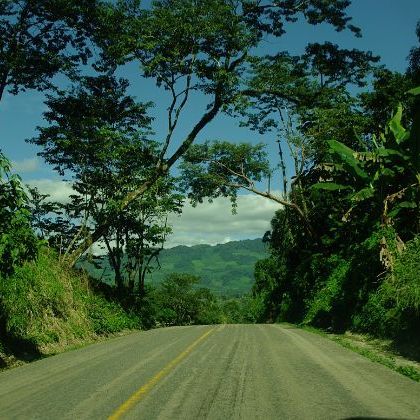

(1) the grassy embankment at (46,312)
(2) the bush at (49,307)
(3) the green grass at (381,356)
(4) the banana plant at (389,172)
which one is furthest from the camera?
(4) the banana plant at (389,172)

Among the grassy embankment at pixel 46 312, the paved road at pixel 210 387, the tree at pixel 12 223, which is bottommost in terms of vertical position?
the paved road at pixel 210 387

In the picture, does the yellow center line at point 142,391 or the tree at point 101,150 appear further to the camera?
the tree at point 101,150

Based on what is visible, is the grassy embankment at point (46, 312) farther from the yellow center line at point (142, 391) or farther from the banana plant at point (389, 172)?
the banana plant at point (389, 172)

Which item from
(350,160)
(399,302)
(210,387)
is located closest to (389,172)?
(350,160)

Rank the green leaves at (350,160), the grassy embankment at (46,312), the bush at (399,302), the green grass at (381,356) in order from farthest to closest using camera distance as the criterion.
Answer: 1. the green leaves at (350,160)
2. the grassy embankment at (46,312)
3. the bush at (399,302)
4. the green grass at (381,356)

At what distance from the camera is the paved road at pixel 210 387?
669 cm

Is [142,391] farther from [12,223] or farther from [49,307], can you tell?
[49,307]

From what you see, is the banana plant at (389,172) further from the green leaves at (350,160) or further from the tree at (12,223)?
Answer: the tree at (12,223)

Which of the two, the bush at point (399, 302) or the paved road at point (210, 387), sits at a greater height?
the bush at point (399, 302)

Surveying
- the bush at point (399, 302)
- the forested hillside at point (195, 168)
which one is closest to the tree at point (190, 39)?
the forested hillside at point (195, 168)

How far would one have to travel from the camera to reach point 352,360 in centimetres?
1184

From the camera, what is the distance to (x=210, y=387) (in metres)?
8.27

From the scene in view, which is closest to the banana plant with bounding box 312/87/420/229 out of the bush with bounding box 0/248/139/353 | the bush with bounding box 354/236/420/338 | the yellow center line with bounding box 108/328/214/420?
the bush with bounding box 354/236/420/338

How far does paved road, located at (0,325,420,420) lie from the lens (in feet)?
22.0
